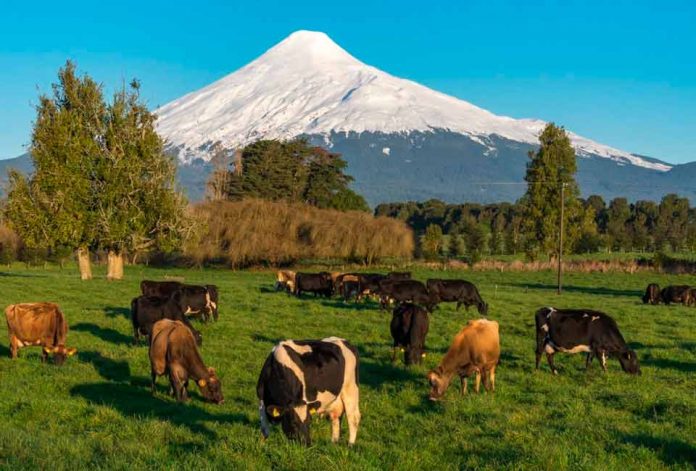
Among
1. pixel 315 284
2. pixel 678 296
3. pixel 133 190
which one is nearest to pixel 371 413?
pixel 315 284

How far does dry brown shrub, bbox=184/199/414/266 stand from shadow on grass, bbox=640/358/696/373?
134ft

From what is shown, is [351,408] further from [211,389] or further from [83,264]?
[83,264]

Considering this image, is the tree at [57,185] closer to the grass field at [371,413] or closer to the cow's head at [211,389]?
the grass field at [371,413]

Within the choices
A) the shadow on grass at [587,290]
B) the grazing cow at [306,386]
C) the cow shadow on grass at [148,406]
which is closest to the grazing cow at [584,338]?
the grazing cow at [306,386]

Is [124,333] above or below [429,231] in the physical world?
below

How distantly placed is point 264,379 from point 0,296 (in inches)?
843

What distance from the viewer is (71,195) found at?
35094 mm

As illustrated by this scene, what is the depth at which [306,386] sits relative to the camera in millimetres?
8336

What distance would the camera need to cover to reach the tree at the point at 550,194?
54.5m

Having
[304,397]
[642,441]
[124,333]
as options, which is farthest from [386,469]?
[124,333]

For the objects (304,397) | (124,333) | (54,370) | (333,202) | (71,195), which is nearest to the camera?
(304,397)

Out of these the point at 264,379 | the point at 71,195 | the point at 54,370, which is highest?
the point at 71,195

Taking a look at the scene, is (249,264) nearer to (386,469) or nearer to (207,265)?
(207,265)

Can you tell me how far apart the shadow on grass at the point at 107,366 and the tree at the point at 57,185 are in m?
22.4
